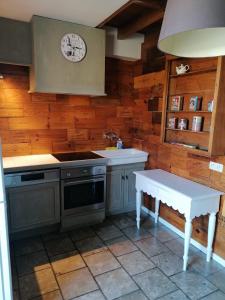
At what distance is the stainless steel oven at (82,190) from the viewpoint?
283 centimetres

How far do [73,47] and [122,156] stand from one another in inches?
60.1

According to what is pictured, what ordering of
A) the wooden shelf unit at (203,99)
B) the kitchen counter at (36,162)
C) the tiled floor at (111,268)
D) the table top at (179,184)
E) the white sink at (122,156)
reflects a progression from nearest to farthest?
1. the tiled floor at (111,268)
2. the wooden shelf unit at (203,99)
3. the table top at (179,184)
4. the kitchen counter at (36,162)
5. the white sink at (122,156)

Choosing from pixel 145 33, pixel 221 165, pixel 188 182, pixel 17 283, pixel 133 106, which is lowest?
pixel 17 283

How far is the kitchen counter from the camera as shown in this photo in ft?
8.29

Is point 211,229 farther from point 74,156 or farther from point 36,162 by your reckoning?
point 36,162

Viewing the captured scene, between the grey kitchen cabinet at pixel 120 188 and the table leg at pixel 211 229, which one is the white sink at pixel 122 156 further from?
the table leg at pixel 211 229

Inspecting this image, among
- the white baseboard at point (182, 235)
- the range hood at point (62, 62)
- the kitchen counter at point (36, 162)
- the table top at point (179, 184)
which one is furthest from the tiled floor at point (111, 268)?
the range hood at point (62, 62)

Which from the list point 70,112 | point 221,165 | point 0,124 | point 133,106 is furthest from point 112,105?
point 221,165

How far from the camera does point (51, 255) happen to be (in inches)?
97.6

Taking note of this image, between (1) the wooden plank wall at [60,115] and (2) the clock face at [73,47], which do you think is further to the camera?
(1) the wooden plank wall at [60,115]

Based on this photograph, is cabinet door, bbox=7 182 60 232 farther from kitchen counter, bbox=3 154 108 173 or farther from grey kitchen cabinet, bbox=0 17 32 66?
grey kitchen cabinet, bbox=0 17 32 66

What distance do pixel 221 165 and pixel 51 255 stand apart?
6.72 ft

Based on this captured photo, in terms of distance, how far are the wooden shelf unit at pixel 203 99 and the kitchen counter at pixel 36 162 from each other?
1.02 m

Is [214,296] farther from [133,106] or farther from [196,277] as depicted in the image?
[133,106]
